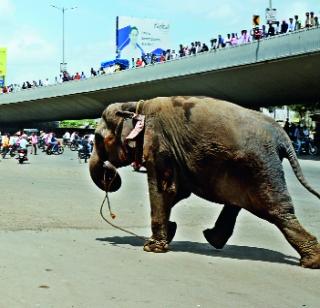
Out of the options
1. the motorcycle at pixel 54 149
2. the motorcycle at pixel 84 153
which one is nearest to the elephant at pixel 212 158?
the motorcycle at pixel 84 153

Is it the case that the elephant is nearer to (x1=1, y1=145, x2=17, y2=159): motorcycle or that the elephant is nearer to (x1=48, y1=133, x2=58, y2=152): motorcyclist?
(x1=1, y1=145, x2=17, y2=159): motorcycle

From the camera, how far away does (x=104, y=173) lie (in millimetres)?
8961

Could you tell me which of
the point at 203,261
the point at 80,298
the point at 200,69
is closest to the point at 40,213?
the point at 203,261

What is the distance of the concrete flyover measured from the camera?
2766cm

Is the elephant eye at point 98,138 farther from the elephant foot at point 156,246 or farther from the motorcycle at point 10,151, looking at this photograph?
the motorcycle at point 10,151

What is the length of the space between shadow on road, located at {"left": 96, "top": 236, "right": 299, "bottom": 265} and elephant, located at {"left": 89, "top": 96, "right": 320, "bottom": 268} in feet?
0.62

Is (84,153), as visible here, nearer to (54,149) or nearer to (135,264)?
(54,149)

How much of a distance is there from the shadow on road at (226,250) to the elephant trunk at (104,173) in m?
0.79

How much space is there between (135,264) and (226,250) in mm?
1609

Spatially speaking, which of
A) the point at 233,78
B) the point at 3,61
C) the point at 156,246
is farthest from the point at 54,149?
the point at 3,61

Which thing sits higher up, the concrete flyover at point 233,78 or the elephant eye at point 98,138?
the concrete flyover at point 233,78

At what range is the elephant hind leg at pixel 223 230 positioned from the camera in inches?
322

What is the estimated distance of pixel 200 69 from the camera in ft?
110

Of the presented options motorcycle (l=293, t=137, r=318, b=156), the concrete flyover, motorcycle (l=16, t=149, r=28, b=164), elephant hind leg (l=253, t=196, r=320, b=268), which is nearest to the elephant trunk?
elephant hind leg (l=253, t=196, r=320, b=268)
